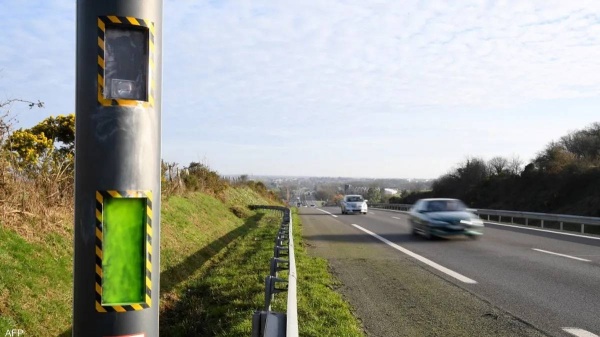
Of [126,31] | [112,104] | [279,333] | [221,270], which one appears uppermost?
[126,31]

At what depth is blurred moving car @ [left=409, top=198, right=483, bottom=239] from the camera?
16922 millimetres

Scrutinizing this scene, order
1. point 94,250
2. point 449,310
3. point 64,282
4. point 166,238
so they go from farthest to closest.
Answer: point 166,238 → point 64,282 → point 449,310 → point 94,250

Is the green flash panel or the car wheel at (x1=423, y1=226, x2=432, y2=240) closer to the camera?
the green flash panel

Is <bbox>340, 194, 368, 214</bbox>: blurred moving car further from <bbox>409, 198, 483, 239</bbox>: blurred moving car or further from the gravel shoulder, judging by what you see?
the gravel shoulder

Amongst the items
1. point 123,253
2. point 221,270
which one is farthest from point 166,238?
point 123,253

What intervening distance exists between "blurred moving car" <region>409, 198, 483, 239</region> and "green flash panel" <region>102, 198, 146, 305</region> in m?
15.4

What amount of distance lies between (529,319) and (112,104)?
20.6 ft

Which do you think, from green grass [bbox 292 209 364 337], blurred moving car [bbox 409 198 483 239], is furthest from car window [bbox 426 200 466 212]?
green grass [bbox 292 209 364 337]

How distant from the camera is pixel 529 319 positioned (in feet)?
22.6

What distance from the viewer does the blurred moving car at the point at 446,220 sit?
1692cm

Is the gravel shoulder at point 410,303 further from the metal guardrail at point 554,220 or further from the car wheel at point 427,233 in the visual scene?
the metal guardrail at point 554,220

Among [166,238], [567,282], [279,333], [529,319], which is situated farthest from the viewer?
[166,238]

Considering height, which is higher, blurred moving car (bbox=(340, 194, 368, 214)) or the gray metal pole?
the gray metal pole

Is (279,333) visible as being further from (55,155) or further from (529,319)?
(55,155)
